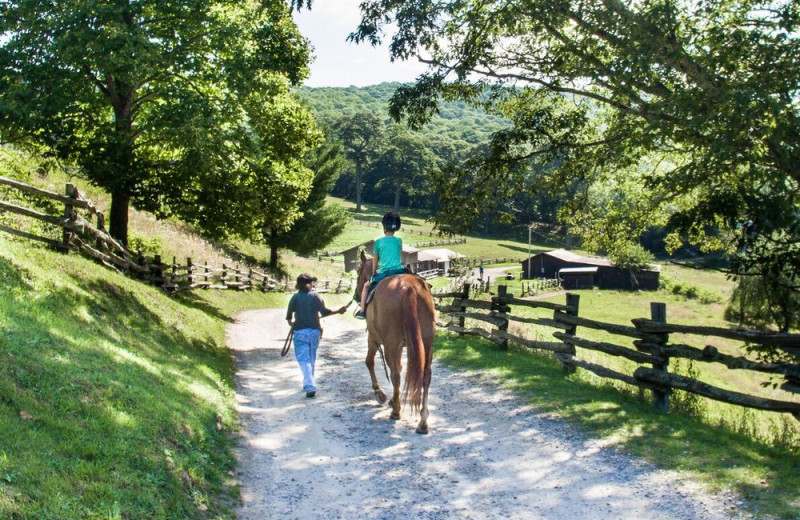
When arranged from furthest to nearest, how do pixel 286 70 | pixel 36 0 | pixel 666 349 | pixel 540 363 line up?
pixel 286 70, pixel 36 0, pixel 540 363, pixel 666 349

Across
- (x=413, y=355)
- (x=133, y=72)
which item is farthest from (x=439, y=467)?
(x=133, y=72)

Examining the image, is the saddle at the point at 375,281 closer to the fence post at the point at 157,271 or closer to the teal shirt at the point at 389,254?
the teal shirt at the point at 389,254

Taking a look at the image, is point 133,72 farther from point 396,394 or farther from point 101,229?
point 396,394

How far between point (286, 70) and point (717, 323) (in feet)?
127

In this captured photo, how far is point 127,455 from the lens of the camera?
5199mm

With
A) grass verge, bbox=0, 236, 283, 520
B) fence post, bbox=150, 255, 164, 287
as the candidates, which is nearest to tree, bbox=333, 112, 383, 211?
fence post, bbox=150, 255, 164, 287

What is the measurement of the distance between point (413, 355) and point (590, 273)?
6052cm

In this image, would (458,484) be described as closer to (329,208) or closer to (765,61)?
(765,61)

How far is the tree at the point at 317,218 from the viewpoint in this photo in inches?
1523

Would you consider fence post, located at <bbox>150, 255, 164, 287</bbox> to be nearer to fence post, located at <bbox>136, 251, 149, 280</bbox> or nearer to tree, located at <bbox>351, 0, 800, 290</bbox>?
fence post, located at <bbox>136, 251, 149, 280</bbox>

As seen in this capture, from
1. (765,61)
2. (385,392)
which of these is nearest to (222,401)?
(385,392)

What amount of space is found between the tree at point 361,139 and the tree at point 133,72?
97.8 meters

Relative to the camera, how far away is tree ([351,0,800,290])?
9.21 meters

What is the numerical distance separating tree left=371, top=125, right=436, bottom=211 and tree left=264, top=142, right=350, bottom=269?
221 ft
